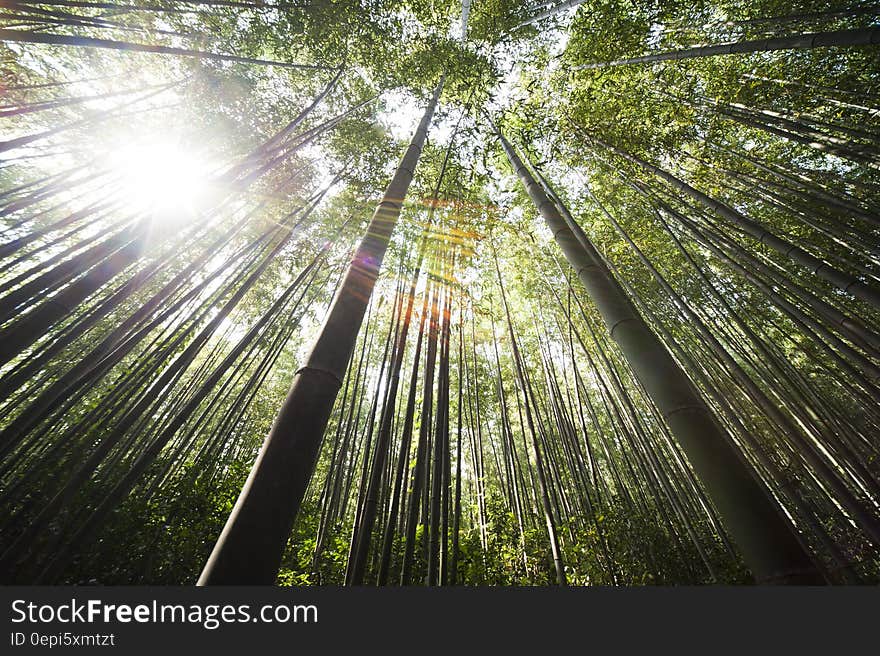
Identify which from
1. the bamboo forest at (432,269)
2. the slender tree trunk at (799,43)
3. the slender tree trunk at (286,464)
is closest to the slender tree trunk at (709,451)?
the bamboo forest at (432,269)

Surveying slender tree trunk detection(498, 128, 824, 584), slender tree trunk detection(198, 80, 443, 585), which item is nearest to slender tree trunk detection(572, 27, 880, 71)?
slender tree trunk detection(498, 128, 824, 584)

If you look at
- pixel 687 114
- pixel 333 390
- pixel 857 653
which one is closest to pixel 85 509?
pixel 333 390

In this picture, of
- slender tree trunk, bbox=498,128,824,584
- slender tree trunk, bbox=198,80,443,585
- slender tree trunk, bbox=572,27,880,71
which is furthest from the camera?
slender tree trunk, bbox=572,27,880,71

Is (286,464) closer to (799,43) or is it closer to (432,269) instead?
(432,269)

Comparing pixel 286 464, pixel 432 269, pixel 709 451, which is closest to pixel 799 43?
pixel 432 269

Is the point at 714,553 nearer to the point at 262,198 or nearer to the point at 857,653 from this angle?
the point at 857,653

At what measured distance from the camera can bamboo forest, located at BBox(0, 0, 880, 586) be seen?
1964 mm

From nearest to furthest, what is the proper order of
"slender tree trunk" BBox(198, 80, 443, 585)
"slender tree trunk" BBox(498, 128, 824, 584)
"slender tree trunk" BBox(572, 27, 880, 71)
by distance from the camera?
"slender tree trunk" BBox(198, 80, 443, 585) → "slender tree trunk" BBox(498, 128, 824, 584) → "slender tree trunk" BBox(572, 27, 880, 71)

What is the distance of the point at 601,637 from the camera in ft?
2.23

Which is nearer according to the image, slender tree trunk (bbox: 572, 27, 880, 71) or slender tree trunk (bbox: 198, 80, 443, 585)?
Answer: slender tree trunk (bbox: 198, 80, 443, 585)

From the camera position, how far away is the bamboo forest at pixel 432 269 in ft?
6.44

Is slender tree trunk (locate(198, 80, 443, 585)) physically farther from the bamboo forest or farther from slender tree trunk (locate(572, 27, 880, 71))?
slender tree trunk (locate(572, 27, 880, 71))

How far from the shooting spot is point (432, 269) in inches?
135

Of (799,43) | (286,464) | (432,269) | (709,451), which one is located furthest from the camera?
(432,269)
